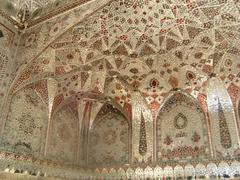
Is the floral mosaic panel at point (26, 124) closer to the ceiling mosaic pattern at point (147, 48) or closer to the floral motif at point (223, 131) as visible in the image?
the ceiling mosaic pattern at point (147, 48)

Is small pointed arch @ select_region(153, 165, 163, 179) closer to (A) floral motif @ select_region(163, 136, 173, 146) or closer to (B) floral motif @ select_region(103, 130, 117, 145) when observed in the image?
(A) floral motif @ select_region(163, 136, 173, 146)

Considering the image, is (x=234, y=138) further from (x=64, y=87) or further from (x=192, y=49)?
(x=64, y=87)

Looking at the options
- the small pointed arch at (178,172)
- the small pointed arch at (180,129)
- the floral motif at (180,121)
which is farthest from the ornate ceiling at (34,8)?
the small pointed arch at (178,172)

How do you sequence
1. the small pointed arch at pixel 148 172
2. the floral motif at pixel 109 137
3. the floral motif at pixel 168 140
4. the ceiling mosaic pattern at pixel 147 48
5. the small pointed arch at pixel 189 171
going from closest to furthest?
1. the ceiling mosaic pattern at pixel 147 48
2. the small pointed arch at pixel 189 171
3. the small pointed arch at pixel 148 172
4. the floral motif at pixel 168 140
5. the floral motif at pixel 109 137

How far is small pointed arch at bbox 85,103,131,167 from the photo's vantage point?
8461 millimetres

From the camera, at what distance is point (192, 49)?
7.40m

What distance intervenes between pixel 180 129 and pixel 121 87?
6.38ft

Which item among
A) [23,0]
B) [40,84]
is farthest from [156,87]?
[23,0]

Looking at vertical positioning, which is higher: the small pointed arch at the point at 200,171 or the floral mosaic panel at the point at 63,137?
the floral mosaic panel at the point at 63,137

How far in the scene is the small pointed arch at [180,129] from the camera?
767 cm

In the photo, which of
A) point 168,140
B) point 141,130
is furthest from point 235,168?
point 141,130

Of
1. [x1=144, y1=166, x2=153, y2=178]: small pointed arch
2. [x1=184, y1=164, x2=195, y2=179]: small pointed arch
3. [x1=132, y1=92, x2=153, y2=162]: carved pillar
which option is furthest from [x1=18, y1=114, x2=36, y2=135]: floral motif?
[x1=184, y1=164, x2=195, y2=179]: small pointed arch

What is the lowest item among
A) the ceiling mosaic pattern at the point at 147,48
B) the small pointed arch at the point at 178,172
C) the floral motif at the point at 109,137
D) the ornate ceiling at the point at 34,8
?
the small pointed arch at the point at 178,172

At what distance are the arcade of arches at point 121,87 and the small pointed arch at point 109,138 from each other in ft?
0.10
